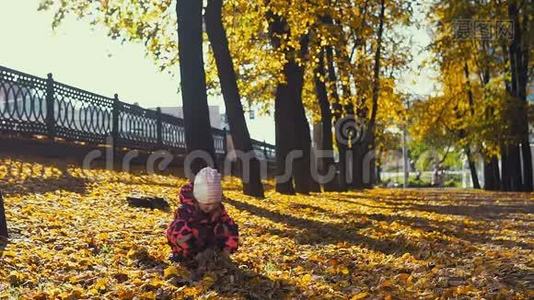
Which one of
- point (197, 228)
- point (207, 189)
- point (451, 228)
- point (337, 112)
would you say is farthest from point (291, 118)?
point (207, 189)

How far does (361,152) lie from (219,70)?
52.7 ft

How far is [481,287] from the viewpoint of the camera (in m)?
5.04

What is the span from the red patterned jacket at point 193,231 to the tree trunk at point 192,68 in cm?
385

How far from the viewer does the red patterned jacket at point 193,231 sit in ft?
19.1

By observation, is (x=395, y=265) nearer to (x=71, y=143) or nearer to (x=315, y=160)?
(x=71, y=143)

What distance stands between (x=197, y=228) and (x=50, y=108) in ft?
30.9

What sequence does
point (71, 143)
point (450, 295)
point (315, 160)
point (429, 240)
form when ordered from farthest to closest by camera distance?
point (315, 160) → point (71, 143) → point (429, 240) → point (450, 295)

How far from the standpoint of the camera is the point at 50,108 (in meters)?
14.2

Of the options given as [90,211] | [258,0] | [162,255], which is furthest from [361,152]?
[162,255]

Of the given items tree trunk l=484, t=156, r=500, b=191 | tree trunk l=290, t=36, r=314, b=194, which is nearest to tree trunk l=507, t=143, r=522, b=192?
tree trunk l=484, t=156, r=500, b=191

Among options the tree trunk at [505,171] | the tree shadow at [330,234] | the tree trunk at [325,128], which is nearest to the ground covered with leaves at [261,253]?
the tree shadow at [330,234]

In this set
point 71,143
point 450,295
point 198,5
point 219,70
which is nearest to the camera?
point 450,295

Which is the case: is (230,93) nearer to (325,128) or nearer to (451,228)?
(451,228)

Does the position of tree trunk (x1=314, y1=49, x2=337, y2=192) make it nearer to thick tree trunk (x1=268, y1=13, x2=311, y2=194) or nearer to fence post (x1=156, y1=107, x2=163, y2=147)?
thick tree trunk (x1=268, y1=13, x2=311, y2=194)
